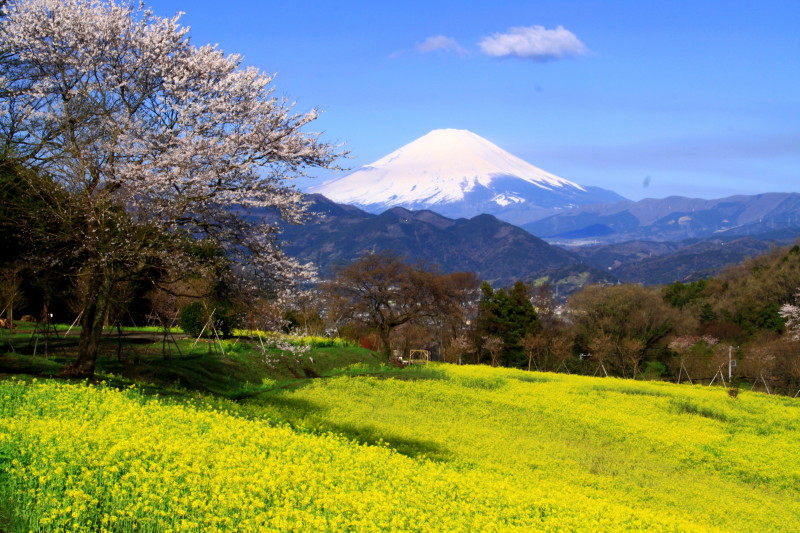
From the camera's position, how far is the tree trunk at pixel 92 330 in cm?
2059

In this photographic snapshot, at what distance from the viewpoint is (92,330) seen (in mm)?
21469

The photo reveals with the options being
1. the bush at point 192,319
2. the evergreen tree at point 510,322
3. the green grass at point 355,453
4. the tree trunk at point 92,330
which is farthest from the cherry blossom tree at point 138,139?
the evergreen tree at point 510,322

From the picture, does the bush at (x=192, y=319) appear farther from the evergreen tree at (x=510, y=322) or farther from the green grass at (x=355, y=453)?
the evergreen tree at (x=510, y=322)

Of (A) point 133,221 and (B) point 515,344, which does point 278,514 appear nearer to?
(A) point 133,221

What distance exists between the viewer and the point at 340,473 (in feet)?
42.3

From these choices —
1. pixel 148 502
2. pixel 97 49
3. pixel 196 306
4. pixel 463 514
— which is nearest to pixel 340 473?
pixel 463 514

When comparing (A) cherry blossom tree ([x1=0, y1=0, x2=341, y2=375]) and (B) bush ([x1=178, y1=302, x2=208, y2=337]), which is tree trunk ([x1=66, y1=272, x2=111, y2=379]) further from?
(B) bush ([x1=178, y1=302, x2=208, y2=337])

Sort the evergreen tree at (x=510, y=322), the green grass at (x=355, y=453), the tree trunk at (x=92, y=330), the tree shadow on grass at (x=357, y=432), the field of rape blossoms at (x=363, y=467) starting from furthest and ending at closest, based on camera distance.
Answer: the evergreen tree at (x=510, y=322) → the tree trunk at (x=92, y=330) → the tree shadow on grass at (x=357, y=432) → the green grass at (x=355, y=453) → the field of rape blossoms at (x=363, y=467)

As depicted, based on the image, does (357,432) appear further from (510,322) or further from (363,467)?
(510,322)

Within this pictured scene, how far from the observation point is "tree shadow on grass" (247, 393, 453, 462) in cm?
1881

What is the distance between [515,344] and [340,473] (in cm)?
7210

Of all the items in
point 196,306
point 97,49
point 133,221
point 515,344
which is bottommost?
point 515,344

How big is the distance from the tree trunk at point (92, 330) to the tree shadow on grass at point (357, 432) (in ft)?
20.0

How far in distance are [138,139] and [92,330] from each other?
632 centimetres
